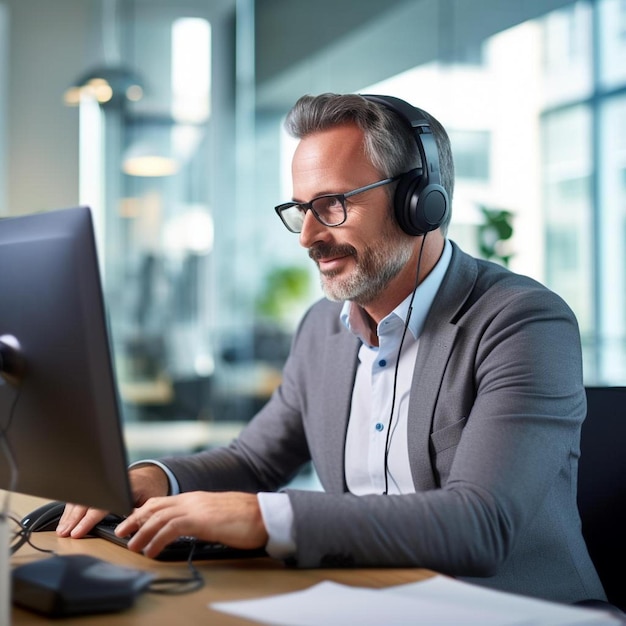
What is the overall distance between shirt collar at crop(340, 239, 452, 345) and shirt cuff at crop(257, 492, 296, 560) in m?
0.57

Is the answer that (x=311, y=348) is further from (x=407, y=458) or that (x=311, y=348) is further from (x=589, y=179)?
(x=589, y=179)

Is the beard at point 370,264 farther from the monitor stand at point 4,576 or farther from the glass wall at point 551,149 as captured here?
the glass wall at point 551,149

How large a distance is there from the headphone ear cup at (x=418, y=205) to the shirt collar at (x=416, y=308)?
0.31ft

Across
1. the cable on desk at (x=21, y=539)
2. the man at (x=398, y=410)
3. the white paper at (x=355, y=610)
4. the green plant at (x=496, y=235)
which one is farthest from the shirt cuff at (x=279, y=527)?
the green plant at (x=496, y=235)

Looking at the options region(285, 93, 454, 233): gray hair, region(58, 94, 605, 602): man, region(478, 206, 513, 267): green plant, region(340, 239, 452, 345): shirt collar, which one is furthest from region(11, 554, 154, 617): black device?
region(478, 206, 513, 267): green plant

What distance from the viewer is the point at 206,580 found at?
1.07 m

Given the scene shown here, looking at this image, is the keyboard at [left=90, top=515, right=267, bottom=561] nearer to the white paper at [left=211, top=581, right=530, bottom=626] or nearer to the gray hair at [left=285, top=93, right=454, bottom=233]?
the white paper at [left=211, top=581, right=530, bottom=626]

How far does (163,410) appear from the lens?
515cm

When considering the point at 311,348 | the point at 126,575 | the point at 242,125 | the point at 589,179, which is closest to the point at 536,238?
the point at 589,179

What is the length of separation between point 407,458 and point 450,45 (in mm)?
2805

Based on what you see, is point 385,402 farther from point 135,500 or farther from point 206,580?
point 206,580

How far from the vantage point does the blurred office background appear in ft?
12.0

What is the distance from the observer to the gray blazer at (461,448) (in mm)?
1126

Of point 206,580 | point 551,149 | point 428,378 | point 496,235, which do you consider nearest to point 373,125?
point 428,378
